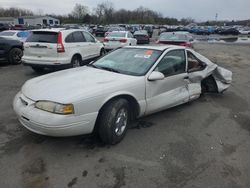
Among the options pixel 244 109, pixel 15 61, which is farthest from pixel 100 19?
pixel 244 109

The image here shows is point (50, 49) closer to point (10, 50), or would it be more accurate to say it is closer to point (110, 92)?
point (10, 50)

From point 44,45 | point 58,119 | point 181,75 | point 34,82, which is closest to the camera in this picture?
point 58,119

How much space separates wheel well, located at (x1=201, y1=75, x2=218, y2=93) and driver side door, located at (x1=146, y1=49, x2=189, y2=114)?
141 centimetres

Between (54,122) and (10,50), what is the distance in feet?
27.6

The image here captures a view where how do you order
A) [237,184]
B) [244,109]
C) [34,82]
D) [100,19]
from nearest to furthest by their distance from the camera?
[237,184], [34,82], [244,109], [100,19]

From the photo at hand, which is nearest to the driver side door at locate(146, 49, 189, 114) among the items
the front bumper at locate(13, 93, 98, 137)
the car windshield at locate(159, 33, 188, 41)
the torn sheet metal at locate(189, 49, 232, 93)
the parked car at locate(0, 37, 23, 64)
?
the torn sheet metal at locate(189, 49, 232, 93)

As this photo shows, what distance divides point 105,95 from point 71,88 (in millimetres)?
509

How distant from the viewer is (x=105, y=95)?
3223 millimetres

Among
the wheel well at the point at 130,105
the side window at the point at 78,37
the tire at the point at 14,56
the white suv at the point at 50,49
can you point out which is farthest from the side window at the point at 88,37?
the wheel well at the point at 130,105

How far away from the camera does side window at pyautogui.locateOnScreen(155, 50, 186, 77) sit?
422cm

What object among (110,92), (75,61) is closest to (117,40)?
(75,61)

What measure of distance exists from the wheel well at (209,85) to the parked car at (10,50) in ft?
26.9

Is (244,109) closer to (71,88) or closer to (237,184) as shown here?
(237,184)

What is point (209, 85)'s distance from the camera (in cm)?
601
